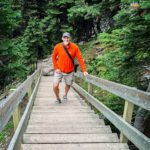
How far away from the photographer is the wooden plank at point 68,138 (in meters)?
2.42

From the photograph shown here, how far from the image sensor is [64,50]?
4.27 m

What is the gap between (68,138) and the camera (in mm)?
2512

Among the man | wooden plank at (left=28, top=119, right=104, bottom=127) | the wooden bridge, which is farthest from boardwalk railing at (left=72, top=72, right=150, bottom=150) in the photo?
the man

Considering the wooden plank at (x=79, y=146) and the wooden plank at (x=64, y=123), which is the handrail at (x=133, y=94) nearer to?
the wooden plank at (x=79, y=146)

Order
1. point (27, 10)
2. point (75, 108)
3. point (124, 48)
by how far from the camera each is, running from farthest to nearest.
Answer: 1. point (27, 10)
2. point (75, 108)
3. point (124, 48)

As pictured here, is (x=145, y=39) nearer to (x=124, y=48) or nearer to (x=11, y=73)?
(x=124, y=48)

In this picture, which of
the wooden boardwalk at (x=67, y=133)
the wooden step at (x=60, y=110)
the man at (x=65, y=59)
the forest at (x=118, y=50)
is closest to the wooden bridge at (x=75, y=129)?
the wooden boardwalk at (x=67, y=133)

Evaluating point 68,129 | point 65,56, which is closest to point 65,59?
point 65,56

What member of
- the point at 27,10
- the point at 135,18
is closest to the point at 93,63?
the point at 135,18

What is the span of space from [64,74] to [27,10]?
25.2m

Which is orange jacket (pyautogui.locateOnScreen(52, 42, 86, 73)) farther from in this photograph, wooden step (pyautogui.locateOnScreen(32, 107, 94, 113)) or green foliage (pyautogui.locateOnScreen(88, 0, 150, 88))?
wooden step (pyautogui.locateOnScreen(32, 107, 94, 113))

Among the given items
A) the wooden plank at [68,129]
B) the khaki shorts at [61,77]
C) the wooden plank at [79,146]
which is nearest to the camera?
the wooden plank at [79,146]

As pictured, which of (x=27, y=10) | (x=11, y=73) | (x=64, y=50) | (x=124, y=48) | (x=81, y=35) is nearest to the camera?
(x=124, y=48)

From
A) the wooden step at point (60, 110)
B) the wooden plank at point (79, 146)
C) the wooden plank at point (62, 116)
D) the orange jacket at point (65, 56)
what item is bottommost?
the wooden step at point (60, 110)
